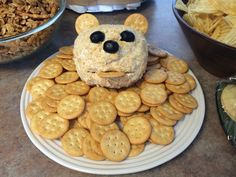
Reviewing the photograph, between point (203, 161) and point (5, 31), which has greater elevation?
point (5, 31)

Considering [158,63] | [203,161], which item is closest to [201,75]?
[158,63]

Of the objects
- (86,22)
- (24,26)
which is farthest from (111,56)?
(24,26)

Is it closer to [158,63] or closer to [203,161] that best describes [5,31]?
[158,63]

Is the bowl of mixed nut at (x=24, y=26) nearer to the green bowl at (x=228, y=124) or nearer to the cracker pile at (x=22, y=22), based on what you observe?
the cracker pile at (x=22, y=22)

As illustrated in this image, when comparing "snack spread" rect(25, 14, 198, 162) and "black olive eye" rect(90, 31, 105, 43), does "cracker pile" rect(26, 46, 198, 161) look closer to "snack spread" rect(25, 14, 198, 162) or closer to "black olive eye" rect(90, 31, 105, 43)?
"snack spread" rect(25, 14, 198, 162)

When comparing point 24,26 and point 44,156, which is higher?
point 24,26

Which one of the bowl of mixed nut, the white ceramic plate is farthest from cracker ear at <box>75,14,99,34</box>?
the white ceramic plate

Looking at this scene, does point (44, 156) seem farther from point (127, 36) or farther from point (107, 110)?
point (127, 36)
